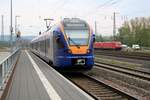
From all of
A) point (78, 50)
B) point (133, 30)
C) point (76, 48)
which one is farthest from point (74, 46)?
point (133, 30)

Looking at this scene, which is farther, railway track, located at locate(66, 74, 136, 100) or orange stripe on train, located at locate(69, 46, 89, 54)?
orange stripe on train, located at locate(69, 46, 89, 54)

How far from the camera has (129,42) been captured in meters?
118

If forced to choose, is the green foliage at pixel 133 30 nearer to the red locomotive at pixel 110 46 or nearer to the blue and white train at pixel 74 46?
the red locomotive at pixel 110 46

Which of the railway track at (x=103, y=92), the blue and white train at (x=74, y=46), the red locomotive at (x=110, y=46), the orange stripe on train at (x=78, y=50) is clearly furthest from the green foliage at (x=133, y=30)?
the railway track at (x=103, y=92)

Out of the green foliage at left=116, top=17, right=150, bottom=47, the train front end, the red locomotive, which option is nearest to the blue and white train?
the train front end

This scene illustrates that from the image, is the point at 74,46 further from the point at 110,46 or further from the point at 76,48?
the point at 110,46

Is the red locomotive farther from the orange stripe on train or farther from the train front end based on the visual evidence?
the orange stripe on train

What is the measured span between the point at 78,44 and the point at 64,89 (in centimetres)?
796

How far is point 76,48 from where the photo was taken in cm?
2109

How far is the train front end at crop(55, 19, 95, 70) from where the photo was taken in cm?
2092

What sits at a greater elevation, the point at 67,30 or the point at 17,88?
the point at 67,30

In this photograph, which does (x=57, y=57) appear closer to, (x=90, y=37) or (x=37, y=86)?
(x=90, y=37)

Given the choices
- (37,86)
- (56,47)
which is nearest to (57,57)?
(56,47)

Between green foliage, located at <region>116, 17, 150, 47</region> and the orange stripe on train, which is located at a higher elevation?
green foliage, located at <region>116, 17, 150, 47</region>
